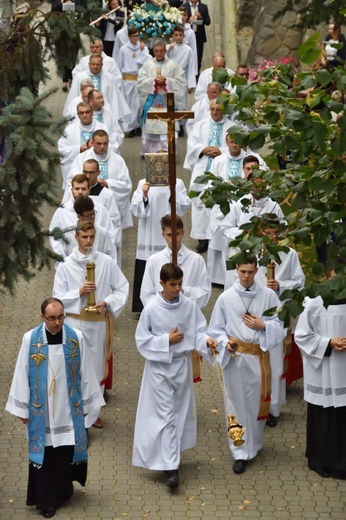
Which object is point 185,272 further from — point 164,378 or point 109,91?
point 109,91

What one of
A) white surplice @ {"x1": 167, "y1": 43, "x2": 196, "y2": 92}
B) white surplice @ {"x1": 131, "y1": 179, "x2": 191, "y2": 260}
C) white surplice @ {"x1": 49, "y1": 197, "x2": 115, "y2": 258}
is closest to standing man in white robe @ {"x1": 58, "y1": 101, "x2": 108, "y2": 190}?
white surplice @ {"x1": 131, "y1": 179, "x2": 191, "y2": 260}

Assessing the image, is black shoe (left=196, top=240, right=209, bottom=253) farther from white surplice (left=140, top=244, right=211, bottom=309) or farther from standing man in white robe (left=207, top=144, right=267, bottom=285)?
white surplice (left=140, top=244, right=211, bottom=309)

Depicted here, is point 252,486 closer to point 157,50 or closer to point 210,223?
point 210,223

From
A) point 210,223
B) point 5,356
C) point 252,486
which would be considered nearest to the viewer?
point 252,486

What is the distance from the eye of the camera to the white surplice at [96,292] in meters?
13.3

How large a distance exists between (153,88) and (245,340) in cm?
894

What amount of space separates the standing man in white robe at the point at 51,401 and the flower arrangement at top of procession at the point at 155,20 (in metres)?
12.0

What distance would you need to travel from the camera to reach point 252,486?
12.1m

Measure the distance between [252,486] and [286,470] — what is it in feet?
1.55

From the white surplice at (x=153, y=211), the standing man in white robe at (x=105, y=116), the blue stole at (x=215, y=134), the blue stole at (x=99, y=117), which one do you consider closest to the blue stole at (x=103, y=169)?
the white surplice at (x=153, y=211)

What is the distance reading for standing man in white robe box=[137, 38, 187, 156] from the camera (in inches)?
826

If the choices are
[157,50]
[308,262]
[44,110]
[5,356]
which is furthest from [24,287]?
[44,110]

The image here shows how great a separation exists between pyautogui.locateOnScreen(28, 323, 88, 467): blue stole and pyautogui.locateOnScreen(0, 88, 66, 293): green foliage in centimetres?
57

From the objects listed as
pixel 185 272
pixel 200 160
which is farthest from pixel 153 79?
pixel 185 272
